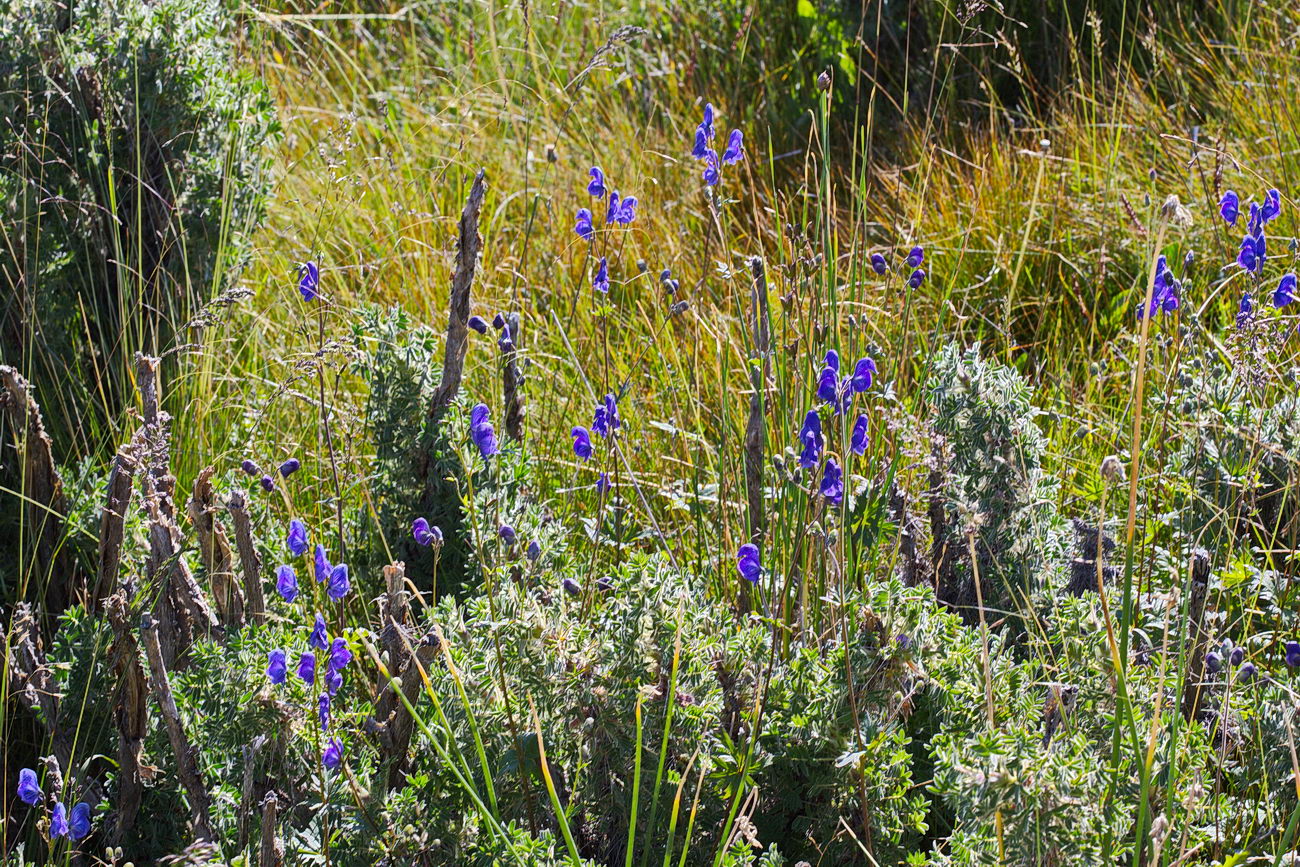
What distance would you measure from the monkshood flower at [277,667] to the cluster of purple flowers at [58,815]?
28 centimetres

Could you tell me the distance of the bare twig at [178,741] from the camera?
157cm

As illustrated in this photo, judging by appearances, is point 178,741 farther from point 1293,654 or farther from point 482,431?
point 1293,654

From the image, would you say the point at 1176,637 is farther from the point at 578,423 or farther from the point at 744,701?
the point at 578,423

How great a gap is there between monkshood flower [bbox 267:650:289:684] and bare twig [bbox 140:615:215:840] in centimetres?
14

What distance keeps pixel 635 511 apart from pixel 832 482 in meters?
0.99

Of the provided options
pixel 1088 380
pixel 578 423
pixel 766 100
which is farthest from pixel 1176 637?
pixel 766 100

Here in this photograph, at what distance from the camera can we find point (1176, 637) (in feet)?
6.15

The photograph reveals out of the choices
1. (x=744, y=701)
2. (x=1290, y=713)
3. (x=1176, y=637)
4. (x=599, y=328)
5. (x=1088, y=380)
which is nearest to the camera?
(x=1290, y=713)

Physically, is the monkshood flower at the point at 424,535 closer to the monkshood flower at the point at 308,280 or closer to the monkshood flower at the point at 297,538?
the monkshood flower at the point at 297,538

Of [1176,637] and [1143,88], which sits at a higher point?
[1143,88]

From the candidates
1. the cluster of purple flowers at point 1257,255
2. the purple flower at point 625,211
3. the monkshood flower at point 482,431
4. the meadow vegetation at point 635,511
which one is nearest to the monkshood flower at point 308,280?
the meadow vegetation at point 635,511

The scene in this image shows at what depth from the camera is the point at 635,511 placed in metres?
2.62

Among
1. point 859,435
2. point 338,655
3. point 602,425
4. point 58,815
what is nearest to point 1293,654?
point 859,435

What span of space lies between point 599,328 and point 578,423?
0.46 metres
